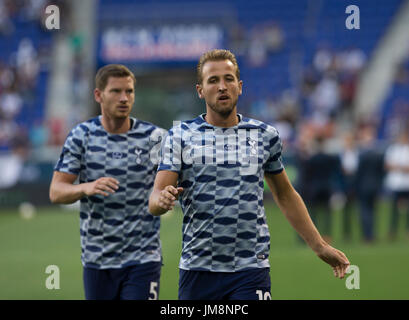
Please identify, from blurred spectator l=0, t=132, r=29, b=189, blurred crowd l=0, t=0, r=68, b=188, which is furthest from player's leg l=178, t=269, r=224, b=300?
blurred crowd l=0, t=0, r=68, b=188

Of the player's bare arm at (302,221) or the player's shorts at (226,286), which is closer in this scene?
the player's shorts at (226,286)

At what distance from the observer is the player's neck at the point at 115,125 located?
562cm

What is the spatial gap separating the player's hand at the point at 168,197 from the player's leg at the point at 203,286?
2.07 ft

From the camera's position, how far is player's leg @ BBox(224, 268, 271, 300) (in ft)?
13.9

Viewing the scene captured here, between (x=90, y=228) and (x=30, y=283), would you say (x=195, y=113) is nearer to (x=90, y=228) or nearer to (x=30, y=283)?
(x=30, y=283)

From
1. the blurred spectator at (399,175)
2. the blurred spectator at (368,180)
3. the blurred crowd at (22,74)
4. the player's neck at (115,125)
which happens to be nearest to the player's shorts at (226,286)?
the player's neck at (115,125)

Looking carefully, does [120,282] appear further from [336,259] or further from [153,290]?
[336,259]

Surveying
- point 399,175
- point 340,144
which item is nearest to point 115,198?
point 399,175

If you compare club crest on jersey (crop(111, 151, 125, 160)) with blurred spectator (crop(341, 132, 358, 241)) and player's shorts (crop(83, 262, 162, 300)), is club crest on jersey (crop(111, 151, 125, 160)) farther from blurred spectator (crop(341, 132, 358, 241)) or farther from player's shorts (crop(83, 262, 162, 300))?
blurred spectator (crop(341, 132, 358, 241))

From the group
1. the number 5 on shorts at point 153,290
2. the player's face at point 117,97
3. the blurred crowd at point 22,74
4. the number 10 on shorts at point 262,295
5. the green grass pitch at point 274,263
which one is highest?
the blurred crowd at point 22,74

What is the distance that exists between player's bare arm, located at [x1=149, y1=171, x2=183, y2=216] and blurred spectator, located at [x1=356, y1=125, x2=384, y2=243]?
371 inches

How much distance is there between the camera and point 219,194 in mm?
4273

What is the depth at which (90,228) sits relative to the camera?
5.39 meters

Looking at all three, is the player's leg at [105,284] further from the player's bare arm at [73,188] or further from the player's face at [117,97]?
the player's face at [117,97]
